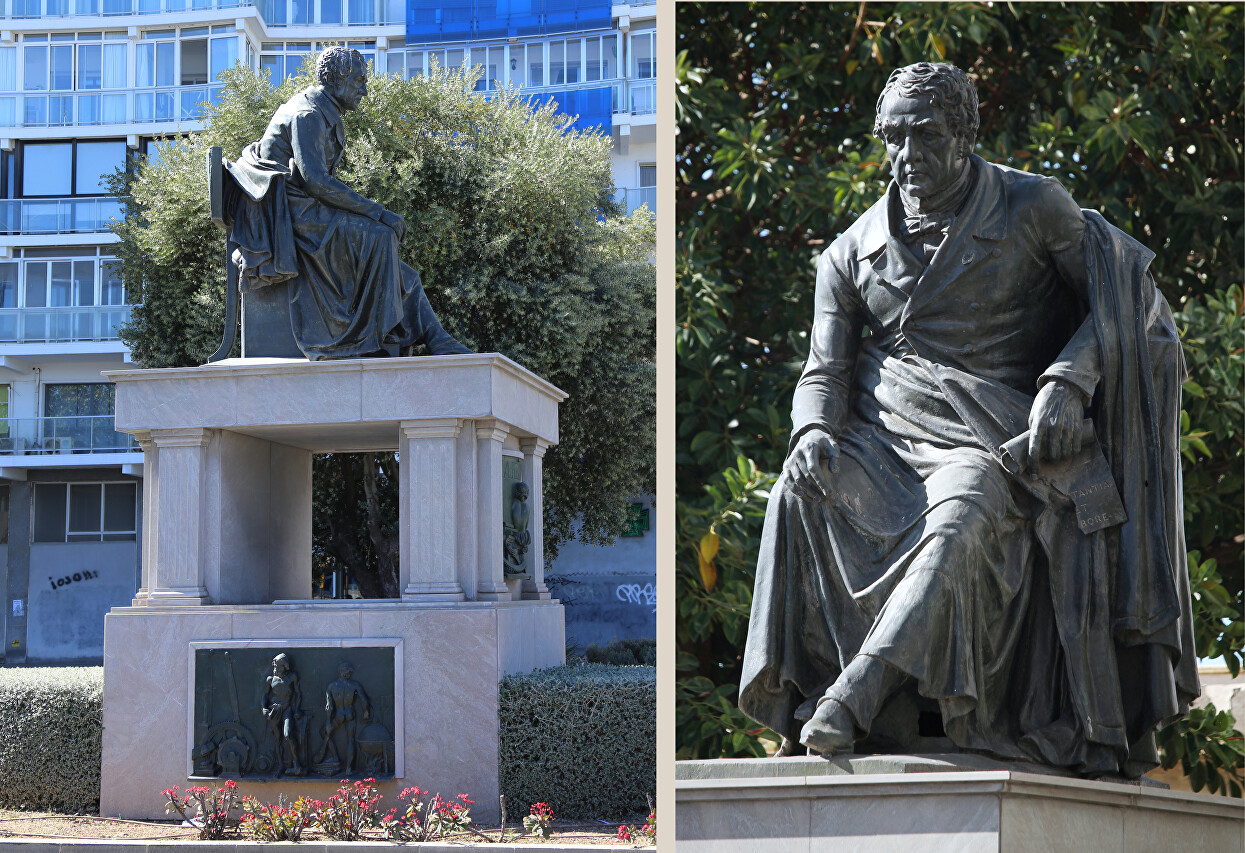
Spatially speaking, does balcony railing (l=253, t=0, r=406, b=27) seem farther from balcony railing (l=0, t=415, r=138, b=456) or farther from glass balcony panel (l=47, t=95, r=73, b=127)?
balcony railing (l=0, t=415, r=138, b=456)


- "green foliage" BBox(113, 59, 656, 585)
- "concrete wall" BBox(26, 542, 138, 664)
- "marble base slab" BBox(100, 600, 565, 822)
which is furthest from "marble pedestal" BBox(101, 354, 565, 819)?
"concrete wall" BBox(26, 542, 138, 664)

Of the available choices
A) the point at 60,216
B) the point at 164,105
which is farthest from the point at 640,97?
the point at 60,216

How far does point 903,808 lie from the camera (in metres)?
4.16

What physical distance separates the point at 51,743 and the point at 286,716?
2137mm

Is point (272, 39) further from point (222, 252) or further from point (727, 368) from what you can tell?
point (727, 368)

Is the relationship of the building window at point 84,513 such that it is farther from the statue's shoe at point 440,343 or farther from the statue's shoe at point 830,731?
the statue's shoe at point 830,731

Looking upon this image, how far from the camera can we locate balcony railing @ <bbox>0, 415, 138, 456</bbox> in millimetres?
31203

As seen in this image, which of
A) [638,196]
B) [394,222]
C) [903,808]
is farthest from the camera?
[638,196]

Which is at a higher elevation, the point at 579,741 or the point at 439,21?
the point at 439,21

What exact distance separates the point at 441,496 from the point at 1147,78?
17.8 feet

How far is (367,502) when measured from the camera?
20.8 metres

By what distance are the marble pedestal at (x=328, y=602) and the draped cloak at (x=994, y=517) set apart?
17.1 feet

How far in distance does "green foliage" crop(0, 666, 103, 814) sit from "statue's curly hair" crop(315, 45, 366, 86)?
4750 millimetres

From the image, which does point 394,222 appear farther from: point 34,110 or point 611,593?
point 34,110
